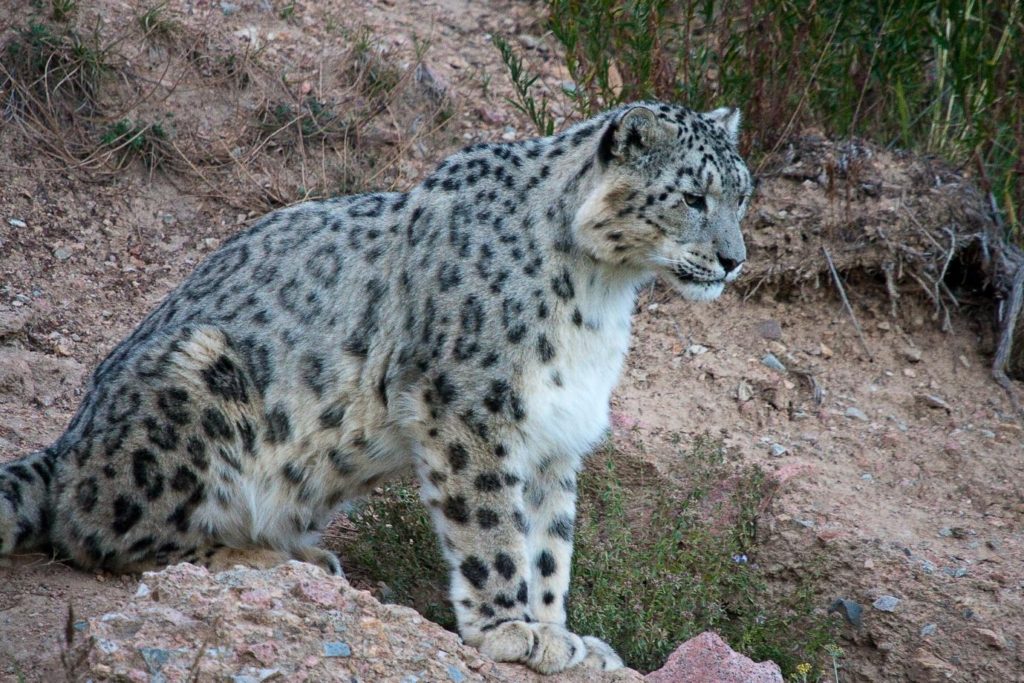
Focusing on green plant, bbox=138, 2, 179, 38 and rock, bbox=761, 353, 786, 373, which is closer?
rock, bbox=761, 353, 786, 373

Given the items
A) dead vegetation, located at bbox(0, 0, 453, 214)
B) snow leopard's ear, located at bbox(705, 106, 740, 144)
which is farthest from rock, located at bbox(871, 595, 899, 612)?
dead vegetation, located at bbox(0, 0, 453, 214)

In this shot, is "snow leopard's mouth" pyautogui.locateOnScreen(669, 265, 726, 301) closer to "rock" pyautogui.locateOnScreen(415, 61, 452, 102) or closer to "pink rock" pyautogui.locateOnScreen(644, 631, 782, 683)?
"pink rock" pyautogui.locateOnScreen(644, 631, 782, 683)

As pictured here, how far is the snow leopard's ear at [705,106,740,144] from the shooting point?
214 inches

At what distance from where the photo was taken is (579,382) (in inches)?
196

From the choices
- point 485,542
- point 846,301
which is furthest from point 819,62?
point 485,542

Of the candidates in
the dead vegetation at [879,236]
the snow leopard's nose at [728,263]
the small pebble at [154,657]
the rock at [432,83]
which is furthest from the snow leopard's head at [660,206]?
the rock at [432,83]

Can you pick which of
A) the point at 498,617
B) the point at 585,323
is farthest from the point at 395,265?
the point at 498,617

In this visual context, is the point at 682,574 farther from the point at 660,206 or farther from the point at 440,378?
the point at 660,206

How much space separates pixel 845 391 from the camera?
7496 millimetres

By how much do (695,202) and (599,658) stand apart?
1830 millimetres

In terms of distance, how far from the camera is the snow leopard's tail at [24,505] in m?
4.85

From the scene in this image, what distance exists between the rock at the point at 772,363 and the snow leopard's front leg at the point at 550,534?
8.32 ft

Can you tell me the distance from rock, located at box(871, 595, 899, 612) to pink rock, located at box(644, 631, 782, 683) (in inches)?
52.8

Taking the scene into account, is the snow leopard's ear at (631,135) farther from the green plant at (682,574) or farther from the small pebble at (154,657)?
the small pebble at (154,657)
